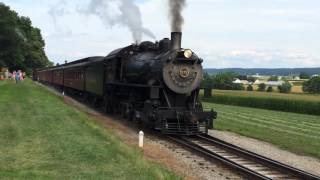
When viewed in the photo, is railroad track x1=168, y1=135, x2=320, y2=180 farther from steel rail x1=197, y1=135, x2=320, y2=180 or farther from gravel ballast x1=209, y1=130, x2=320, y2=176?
gravel ballast x1=209, y1=130, x2=320, y2=176

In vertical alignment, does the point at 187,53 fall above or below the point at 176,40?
below

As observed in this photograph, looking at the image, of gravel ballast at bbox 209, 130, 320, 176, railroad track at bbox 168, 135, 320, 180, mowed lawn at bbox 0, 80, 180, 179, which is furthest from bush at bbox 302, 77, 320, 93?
mowed lawn at bbox 0, 80, 180, 179

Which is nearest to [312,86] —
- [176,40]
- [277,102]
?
[277,102]

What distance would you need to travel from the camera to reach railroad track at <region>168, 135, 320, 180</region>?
11.9m

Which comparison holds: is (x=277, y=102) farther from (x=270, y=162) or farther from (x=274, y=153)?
(x=270, y=162)

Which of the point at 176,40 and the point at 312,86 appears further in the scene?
the point at 312,86

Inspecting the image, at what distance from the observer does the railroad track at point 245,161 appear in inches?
467

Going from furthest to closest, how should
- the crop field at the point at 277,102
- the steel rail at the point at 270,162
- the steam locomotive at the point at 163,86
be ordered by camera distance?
the crop field at the point at 277,102
the steam locomotive at the point at 163,86
the steel rail at the point at 270,162

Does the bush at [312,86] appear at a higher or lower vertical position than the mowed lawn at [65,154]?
higher

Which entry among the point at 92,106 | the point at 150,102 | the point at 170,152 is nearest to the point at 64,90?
the point at 92,106

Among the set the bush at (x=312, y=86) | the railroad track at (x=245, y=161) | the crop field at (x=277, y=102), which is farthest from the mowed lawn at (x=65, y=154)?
the bush at (x=312, y=86)

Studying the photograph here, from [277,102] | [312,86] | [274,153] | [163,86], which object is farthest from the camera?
[312,86]

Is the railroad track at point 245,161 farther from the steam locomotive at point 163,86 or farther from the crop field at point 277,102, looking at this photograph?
the crop field at point 277,102

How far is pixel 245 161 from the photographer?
1389 centimetres
